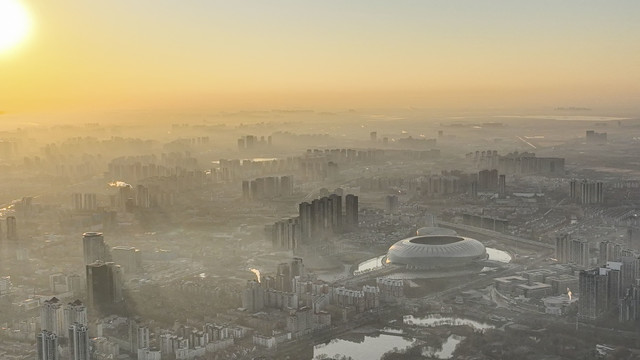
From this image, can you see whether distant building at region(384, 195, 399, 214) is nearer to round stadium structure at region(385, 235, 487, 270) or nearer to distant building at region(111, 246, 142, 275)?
round stadium structure at region(385, 235, 487, 270)

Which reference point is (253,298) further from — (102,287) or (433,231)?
(433,231)

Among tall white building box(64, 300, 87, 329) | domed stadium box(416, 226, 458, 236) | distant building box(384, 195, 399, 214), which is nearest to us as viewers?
tall white building box(64, 300, 87, 329)

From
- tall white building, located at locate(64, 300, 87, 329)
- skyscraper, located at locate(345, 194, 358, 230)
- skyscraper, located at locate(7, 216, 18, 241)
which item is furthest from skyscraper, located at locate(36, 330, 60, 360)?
skyscraper, located at locate(345, 194, 358, 230)

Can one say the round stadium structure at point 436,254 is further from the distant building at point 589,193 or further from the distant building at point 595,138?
the distant building at point 595,138

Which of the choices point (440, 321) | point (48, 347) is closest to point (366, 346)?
point (440, 321)

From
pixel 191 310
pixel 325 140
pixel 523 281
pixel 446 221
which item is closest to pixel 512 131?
pixel 325 140

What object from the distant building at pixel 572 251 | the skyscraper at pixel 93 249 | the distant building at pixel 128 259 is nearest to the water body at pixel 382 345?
the distant building at pixel 572 251

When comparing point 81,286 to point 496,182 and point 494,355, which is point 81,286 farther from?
point 496,182
